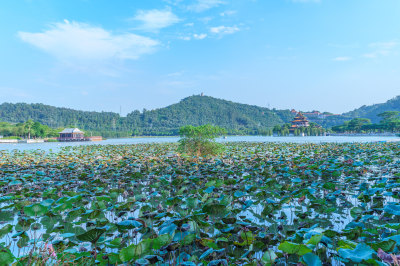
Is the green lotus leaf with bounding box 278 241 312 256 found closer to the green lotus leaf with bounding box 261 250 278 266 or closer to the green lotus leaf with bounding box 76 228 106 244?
the green lotus leaf with bounding box 261 250 278 266

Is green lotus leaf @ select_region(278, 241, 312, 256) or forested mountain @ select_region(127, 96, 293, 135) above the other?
forested mountain @ select_region(127, 96, 293, 135)

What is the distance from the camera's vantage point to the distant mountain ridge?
8838 cm

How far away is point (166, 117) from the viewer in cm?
10075

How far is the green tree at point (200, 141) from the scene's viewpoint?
13859 mm

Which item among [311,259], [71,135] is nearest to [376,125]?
[311,259]

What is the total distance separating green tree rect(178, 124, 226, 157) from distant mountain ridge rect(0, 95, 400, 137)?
65.0 metres

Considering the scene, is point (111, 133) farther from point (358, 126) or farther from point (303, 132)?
point (358, 126)

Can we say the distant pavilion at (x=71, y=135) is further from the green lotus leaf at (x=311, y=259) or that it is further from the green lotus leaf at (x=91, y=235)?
the green lotus leaf at (x=311, y=259)

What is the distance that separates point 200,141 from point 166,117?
8819 cm

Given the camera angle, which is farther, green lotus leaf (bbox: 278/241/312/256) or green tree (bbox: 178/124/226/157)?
green tree (bbox: 178/124/226/157)

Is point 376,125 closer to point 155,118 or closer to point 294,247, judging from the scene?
point 294,247

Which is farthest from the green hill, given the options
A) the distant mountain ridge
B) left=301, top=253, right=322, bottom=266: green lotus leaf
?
left=301, top=253, right=322, bottom=266: green lotus leaf

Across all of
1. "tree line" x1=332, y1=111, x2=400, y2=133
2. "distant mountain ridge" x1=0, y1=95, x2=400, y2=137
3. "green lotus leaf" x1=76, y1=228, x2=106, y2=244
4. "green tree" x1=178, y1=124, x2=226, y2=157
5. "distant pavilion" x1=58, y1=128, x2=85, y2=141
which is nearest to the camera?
"green lotus leaf" x1=76, y1=228, x2=106, y2=244

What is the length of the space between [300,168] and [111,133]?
75318 mm
